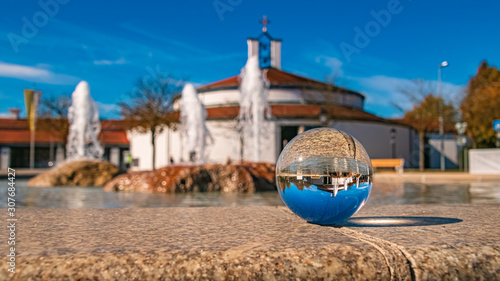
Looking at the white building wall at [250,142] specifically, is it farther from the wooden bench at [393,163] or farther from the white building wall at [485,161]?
the white building wall at [485,161]

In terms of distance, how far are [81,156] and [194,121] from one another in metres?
8.27

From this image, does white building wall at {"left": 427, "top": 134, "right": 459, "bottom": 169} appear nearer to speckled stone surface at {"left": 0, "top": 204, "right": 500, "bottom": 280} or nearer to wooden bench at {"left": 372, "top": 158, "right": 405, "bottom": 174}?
wooden bench at {"left": 372, "top": 158, "right": 405, "bottom": 174}

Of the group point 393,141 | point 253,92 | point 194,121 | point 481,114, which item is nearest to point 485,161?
point 253,92

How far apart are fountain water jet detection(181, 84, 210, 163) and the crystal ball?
2763 centimetres

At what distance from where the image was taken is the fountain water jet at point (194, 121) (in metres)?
31.5

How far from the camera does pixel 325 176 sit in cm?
282

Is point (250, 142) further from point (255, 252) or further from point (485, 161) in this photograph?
point (255, 252)

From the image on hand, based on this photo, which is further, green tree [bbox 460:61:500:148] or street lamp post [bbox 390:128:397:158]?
street lamp post [bbox 390:128:397:158]

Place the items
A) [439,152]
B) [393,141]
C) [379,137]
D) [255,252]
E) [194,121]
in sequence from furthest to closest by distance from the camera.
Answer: [439,152]
[393,141]
[379,137]
[194,121]
[255,252]

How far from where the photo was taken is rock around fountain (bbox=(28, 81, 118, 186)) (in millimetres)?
16344

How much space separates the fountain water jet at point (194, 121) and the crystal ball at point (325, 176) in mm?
27628

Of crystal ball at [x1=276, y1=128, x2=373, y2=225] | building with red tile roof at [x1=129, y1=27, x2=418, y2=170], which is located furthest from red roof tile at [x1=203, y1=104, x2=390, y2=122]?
crystal ball at [x1=276, y1=128, x2=373, y2=225]

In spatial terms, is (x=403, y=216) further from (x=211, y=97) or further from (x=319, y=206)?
(x=211, y=97)

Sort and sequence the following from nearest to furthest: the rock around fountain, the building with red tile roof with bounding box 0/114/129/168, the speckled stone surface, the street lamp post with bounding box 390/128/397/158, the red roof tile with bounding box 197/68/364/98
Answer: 1. the speckled stone surface
2. the rock around fountain
3. the red roof tile with bounding box 197/68/364/98
4. the street lamp post with bounding box 390/128/397/158
5. the building with red tile roof with bounding box 0/114/129/168
